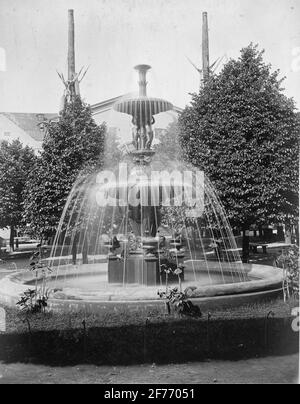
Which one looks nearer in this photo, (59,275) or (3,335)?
(3,335)

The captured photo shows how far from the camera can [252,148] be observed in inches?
840

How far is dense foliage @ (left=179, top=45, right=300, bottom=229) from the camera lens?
2108 cm

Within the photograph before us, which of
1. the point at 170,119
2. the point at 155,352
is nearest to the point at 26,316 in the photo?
the point at 155,352

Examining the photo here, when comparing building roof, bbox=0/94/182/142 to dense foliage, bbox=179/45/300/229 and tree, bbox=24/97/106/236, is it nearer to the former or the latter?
tree, bbox=24/97/106/236

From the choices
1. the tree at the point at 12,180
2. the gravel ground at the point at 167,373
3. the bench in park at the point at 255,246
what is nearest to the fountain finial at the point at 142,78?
the gravel ground at the point at 167,373

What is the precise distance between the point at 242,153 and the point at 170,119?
30.5 m

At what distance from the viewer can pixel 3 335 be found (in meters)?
9.04

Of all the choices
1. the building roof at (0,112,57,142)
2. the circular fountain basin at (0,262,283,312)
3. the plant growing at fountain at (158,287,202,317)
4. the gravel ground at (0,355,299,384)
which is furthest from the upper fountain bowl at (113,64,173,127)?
the building roof at (0,112,57,142)

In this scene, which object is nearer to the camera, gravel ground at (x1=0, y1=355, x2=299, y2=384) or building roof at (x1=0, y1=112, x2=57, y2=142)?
gravel ground at (x1=0, y1=355, x2=299, y2=384)

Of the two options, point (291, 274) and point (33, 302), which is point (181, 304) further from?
point (291, 274)

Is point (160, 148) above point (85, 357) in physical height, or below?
above

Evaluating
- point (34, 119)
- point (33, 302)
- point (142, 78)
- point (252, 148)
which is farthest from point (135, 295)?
point (34, 119)

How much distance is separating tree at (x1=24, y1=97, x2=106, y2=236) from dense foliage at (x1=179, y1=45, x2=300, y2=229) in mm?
7215
